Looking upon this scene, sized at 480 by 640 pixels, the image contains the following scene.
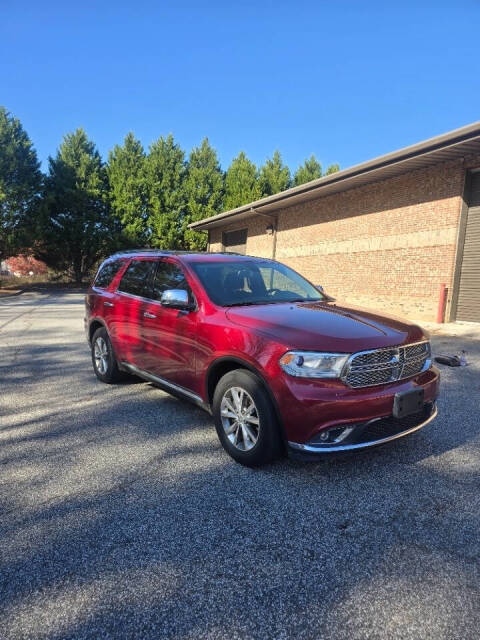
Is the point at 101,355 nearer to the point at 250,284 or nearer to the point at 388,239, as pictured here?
the point at 250,284

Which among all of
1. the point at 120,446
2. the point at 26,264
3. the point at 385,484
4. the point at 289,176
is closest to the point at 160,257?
the point at 120,446

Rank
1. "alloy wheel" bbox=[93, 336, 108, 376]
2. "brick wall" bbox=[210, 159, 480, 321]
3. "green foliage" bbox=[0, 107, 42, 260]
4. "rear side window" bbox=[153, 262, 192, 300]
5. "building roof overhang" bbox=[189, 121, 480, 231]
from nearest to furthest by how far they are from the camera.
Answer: "rear side window" bbox=[153, 262, 192, 300]
"alloy wheel" bbox=[93, 336, 108, 376]
"building roof overhang" bbox=[189, 121, 480, 231]
"brick wall" bbox=[210, 159, 480, 321]
"green foliage" bbox=[0, 107, 42, 260]

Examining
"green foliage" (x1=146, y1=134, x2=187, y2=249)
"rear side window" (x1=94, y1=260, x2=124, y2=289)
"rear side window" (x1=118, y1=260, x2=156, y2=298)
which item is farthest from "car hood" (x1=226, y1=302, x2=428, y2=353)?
"green foliage" (x1=146, y1=134, x2=187, y2=249)

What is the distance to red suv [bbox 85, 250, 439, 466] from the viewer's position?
9.32 feet

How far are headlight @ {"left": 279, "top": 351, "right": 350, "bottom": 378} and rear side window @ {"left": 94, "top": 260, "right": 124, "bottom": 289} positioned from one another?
11.2ft

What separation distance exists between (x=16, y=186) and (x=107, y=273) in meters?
26.2

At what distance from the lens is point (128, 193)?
111 feet

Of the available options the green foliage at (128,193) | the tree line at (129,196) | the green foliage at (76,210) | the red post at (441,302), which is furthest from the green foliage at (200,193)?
the red post at (441,302)

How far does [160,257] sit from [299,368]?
8.00 feet

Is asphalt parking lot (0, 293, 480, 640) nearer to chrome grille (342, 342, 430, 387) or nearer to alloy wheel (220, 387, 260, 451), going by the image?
alloy wheel (220, 387, 260, 451)

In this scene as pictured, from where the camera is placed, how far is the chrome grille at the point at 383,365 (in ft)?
9.43

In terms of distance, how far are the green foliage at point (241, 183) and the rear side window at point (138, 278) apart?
1200 inches

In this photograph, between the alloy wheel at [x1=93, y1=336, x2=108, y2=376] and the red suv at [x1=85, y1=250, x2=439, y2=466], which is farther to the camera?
the alloy wheel at [x1=93, y1=336, x2=108, y2=376]

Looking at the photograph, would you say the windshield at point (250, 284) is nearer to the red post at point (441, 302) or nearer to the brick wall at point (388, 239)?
the red post at point (441, 302)
